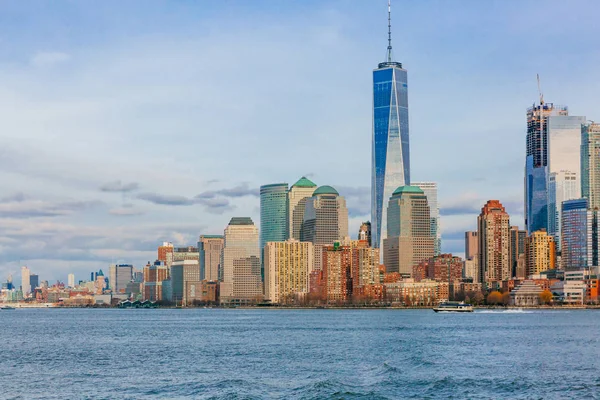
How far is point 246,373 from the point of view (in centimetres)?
7788

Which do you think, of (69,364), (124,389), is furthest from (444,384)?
(69,364)

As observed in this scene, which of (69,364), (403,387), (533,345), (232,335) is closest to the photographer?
(403,387)

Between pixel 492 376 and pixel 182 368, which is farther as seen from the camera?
pixel 182 368

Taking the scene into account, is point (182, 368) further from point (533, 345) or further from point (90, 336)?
point (90, 336)

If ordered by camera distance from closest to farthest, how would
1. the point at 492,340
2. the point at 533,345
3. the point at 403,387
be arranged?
the point at 403,387 < the point at 533,345 < the point at 492,340

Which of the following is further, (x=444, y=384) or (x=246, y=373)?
(x=246, y=373)

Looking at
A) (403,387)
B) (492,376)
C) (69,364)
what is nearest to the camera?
(403,387)

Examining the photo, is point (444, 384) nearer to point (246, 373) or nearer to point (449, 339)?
point (246, 373)

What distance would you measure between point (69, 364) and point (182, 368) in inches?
487

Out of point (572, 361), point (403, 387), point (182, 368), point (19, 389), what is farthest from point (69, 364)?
point (572, 361)

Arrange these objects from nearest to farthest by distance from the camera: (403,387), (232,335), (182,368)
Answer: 1. (403,387)
2. (182,368)
3. (232,335)

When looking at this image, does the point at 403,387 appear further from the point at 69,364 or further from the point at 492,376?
the point at 69,364

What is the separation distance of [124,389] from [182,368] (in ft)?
45.7

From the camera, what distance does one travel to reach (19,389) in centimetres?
6969
